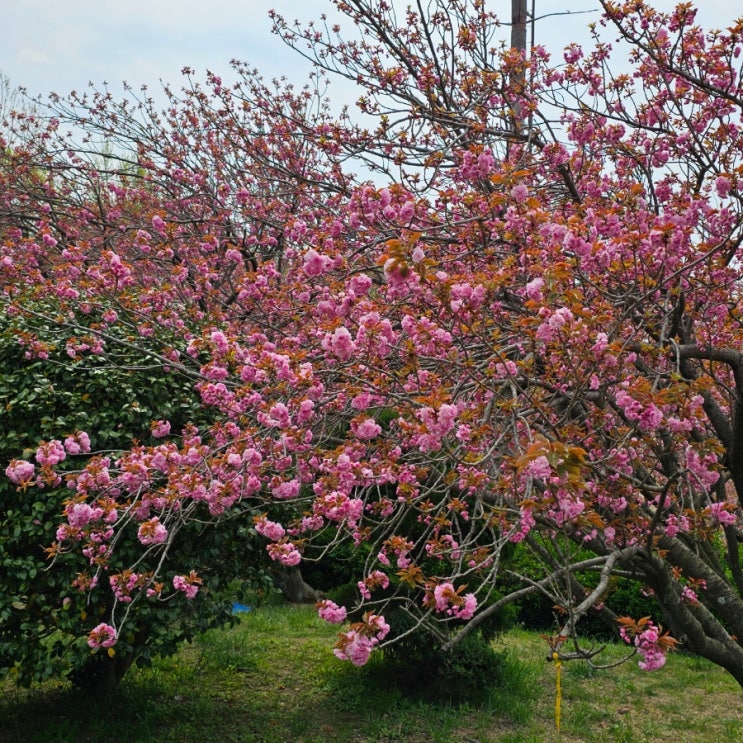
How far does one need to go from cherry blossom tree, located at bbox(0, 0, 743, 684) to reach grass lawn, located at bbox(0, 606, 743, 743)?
718 mm

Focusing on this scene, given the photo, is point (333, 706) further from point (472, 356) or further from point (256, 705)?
point (472, 356)

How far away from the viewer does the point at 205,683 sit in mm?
5547

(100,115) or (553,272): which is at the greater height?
(100,115)

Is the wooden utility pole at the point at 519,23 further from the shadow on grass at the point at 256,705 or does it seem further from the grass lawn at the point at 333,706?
the grass lawn at the point at 333,706

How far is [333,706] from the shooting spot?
5191 mm

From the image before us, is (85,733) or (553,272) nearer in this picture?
(553,272)

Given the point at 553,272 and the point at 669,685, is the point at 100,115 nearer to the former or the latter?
the point at 553,272

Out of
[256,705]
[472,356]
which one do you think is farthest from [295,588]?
[472,356]

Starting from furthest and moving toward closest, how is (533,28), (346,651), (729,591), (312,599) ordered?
(312,599) → (533,28) → (729,591) → (346,651)

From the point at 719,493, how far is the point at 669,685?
7.97ft

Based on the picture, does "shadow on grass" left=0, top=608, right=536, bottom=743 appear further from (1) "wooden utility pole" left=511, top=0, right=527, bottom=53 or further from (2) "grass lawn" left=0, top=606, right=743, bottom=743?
(1) "wooden utility pole" left=511, top=0, right=527, bottom=53

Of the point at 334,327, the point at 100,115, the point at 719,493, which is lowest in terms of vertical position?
the point at 719,493

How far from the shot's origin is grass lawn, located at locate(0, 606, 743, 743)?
465 centimetres

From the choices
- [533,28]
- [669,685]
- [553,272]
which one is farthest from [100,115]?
[669,685]
